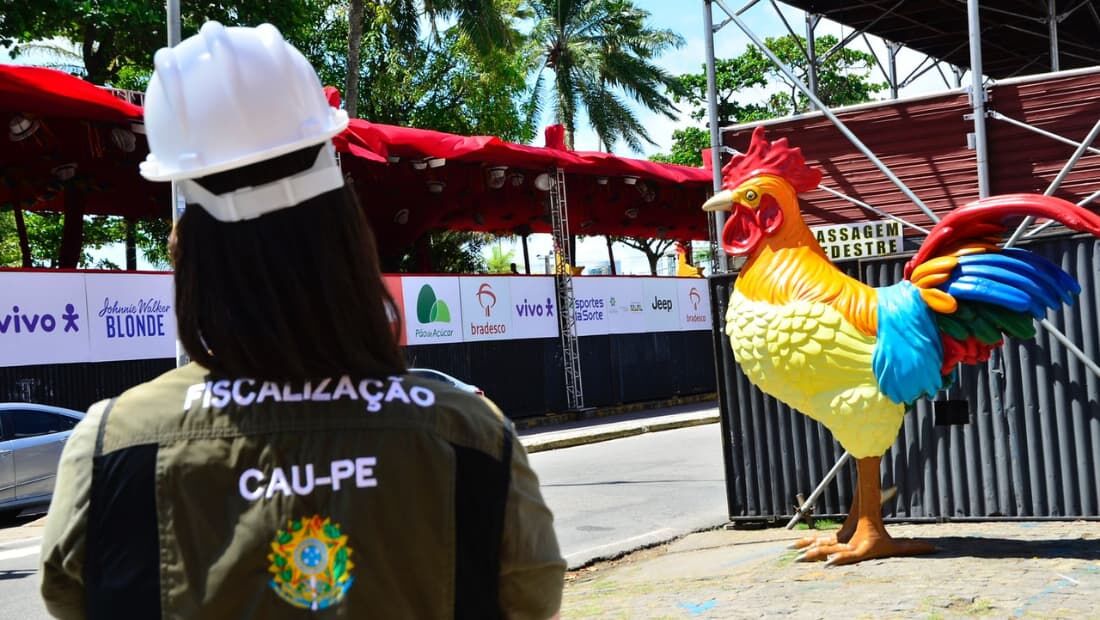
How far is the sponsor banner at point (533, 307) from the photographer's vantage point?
23938 mm

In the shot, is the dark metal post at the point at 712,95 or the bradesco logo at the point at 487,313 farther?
the bradesco logo at the point at 487,313

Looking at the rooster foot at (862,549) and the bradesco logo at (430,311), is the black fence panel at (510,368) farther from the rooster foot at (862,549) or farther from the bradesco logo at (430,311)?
the rooster foot at (862,549)

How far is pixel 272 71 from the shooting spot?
1.81 m

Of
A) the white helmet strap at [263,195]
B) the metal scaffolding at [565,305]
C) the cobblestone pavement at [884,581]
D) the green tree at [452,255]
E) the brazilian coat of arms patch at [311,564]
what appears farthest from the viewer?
the green tree at [452,255]

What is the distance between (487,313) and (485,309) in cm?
11

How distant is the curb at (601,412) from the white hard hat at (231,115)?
67.3ft

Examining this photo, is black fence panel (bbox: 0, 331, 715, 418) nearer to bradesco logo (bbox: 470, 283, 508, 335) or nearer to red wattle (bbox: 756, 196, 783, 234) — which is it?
bradesco logo (bbox: 470, 283, 508, 335)

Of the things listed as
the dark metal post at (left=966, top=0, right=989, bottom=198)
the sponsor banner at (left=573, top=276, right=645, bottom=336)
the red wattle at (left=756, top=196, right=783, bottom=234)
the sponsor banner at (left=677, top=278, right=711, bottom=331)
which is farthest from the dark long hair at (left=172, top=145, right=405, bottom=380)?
the sponsor banner at (left=677, top=278, right=711, bottom=331)

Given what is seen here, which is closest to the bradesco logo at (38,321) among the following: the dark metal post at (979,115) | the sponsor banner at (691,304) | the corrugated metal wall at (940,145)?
the corrugated metal wall at (940,145)

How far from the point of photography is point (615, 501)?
1248 cm

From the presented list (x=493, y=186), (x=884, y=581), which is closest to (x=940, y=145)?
(x=884, y=581)

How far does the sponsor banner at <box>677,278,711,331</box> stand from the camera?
28844mm

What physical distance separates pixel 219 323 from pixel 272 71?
0.41 metres

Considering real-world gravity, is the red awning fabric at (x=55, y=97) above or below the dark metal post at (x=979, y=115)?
above
